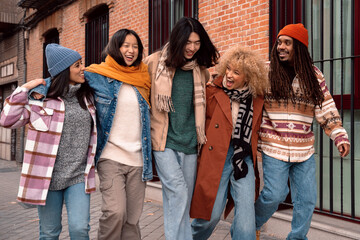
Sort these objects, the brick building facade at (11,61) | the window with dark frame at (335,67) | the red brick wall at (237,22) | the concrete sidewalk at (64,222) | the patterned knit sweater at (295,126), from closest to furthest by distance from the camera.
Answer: the patterned knit sweater at (295,126) < the window with dark frame at (335,67) < the concrete sidewalk at (64,222) < the red brick wall at (237,22) < the brick building facade at (11,61)

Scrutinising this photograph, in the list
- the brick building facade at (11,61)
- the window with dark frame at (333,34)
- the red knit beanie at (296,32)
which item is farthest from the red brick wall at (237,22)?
the brick building facade at (11,61)

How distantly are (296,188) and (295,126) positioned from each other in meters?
0.54

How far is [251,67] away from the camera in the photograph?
292 centimetres

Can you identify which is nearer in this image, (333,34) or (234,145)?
(234,145)

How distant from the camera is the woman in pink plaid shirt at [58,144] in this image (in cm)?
262

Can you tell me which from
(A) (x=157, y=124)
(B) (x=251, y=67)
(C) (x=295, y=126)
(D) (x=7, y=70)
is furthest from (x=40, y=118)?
(D) (x=7, y=70)

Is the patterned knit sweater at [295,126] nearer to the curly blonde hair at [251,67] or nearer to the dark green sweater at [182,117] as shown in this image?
the curly blonde hair at [251,67]

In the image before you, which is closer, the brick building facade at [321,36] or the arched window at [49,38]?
the brick building facade at [321,36]

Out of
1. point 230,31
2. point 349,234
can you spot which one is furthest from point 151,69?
point 349,234

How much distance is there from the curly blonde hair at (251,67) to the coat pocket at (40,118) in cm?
150

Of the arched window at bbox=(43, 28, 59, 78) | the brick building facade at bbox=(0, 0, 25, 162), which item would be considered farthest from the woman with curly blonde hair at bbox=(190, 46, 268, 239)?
the brick building facade at bbox=(0, 0, 25, 162)

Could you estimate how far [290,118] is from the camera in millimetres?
3002

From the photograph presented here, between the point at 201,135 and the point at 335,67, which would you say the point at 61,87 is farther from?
the point at 335,67

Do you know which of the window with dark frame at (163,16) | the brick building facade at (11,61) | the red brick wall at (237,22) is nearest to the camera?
the red brick wall at (237,22)
